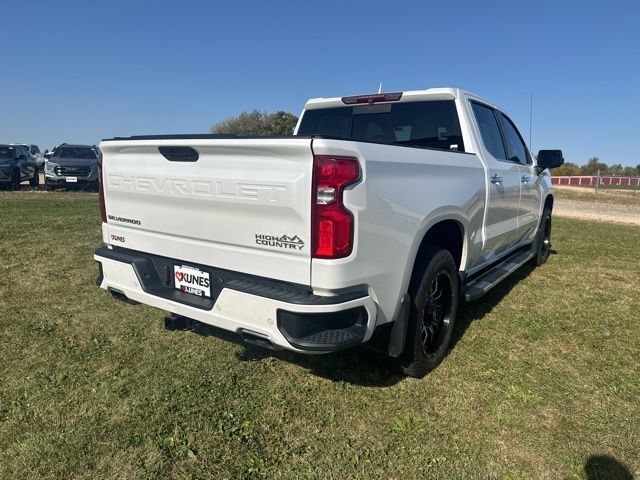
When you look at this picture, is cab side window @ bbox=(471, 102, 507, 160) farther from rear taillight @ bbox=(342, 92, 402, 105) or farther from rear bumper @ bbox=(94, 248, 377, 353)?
rear bumper @ bbox=(94, 248, 377, 353)

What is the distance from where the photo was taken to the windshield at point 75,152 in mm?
16094

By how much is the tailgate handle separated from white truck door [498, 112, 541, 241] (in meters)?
3.42

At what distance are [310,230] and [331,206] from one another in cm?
16

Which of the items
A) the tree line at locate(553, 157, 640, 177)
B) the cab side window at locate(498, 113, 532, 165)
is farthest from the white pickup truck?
the tree line at locate(553, 157, 640, 177)

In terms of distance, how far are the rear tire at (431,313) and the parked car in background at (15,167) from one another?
16.6m

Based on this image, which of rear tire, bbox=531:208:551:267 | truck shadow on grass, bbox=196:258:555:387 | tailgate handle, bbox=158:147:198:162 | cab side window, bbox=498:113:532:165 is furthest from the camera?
rear tire, bbox=531:208:551:267

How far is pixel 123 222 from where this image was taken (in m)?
3.39

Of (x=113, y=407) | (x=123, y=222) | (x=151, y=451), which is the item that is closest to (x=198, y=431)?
(x=151, y=451)

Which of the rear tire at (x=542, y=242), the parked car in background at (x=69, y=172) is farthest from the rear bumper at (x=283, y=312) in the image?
the parked car in background at (x=69, y=172)

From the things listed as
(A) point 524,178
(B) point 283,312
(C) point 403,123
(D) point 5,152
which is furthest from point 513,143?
(D) point 5,152

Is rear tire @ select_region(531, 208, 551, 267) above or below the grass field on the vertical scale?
above

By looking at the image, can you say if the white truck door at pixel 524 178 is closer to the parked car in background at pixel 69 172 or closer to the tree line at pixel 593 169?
the parked car in background at pixel 69 172

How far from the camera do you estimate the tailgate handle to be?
2.80 meters

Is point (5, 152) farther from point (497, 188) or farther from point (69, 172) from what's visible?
point (497, 188)
